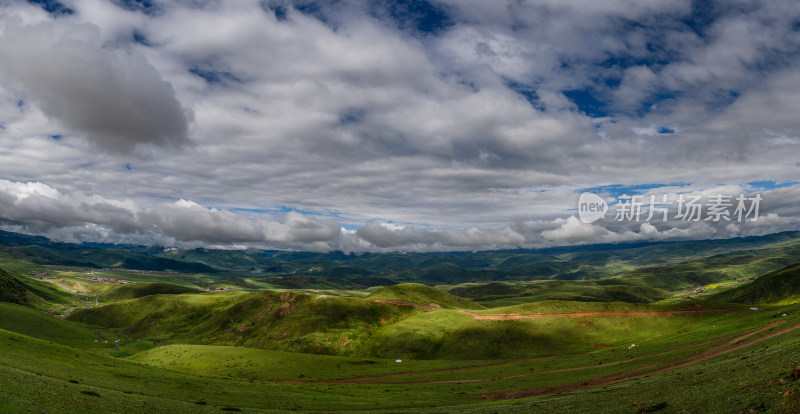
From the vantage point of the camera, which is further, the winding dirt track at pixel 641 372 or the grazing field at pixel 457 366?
the winding dirt track at pixel 641 372

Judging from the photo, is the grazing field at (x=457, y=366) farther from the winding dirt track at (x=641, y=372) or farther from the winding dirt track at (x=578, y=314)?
the winding dirt track at (x=578, y=314)

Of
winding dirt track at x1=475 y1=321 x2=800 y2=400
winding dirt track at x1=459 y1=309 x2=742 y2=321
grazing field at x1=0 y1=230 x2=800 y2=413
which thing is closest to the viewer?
grazing field at x1=0 y1=230 x2=800 y2=413

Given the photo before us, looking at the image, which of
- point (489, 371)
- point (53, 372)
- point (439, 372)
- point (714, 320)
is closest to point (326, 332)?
point (439, 372)

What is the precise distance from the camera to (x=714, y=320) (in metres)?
136

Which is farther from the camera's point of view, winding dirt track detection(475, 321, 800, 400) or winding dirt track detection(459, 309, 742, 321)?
winding dirt track detection(459, 309, 742, 321)

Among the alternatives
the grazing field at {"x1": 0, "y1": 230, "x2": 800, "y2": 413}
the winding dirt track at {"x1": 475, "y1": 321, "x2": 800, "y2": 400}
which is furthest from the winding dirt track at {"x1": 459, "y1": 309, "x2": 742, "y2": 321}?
the winding dirt track at {"x1": 475, "y1": 321, "x2": 800, "y2": 400}

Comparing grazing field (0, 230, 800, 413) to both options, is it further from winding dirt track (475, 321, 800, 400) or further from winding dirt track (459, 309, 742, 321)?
winding dirt track (459, 309, 742, 321)

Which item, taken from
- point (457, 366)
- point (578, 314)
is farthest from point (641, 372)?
point (578, 314)

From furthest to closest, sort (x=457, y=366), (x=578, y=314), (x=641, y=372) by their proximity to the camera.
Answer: (x=578, y=314)
(x=457, y=366)
(x=641, y=372)

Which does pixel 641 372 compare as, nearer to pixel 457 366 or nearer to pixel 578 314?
pixel 457 366

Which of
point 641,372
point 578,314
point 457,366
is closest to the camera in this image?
point 641,372

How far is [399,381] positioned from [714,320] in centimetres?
12548

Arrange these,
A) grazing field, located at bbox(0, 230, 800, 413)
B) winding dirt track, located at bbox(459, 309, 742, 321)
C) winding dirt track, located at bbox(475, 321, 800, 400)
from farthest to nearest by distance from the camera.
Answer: winding dirt track, located at bbox(459, 309, 742, 321), winding dirt track, located at bbox(475, 321, 800, 400), grazing field, located at bbox(0, 230, 800, 413)

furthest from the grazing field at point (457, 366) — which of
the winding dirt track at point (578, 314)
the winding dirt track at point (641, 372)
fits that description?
the winding dirt track at point (578, 314)
